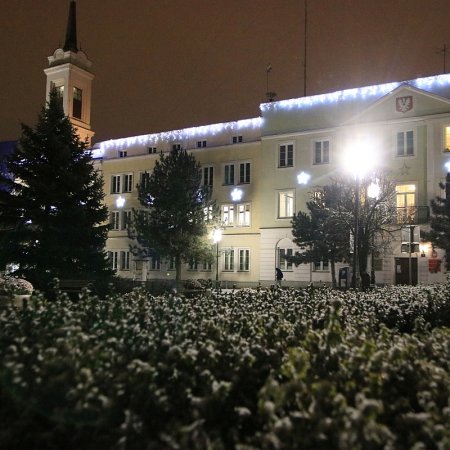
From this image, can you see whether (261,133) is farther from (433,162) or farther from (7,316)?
(7,316)

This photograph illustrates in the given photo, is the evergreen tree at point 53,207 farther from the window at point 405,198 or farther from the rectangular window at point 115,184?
the rectangular window at point 115,184

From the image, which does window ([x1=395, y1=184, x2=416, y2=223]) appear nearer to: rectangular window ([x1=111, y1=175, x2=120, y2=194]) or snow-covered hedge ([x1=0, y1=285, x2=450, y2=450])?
rectangular window ([x1=111, y1=175, x2=120, y2=194])

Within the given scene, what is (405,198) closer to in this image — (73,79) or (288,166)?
(288,166)

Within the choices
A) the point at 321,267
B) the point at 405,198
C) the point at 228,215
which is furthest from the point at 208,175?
the point at 405,198

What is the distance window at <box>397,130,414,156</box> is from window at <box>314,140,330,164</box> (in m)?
5.47

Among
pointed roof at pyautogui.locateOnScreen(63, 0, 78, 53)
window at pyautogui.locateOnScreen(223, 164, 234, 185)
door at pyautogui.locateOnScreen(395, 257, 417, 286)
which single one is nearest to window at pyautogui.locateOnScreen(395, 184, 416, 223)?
door at pyautogui.locateOnScreen(395, 257, 417, 286)

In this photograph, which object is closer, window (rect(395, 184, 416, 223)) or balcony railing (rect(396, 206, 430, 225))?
balcony railing (rect(396, 206, 430, 225))

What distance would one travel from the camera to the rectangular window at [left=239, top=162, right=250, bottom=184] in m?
46.2

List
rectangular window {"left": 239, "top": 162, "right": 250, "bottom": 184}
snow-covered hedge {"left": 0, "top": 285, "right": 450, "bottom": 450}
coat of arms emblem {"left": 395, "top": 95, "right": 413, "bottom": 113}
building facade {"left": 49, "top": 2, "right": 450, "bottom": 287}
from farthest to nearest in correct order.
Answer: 1. rectangular window {"left": 239, "top": 162, "right": 250, "bottom": 184}
2. coat of arms emblem {"left": 395, "top": 95, "right": 413, "bottom": 113}
3. building facade {"left": 49, "top": 2, "right": 450, "bottom": 287}
4. snow-covered hedge {"left": 0, "top": 285, "right": 450, "bottom": 450}

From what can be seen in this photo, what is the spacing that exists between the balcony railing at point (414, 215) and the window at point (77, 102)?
34.5 m

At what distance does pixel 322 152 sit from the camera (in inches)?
1662

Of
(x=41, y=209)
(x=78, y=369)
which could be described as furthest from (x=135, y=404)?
(x=41, y=209)

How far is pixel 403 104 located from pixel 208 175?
17.2m

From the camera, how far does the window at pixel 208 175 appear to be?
47656mm
